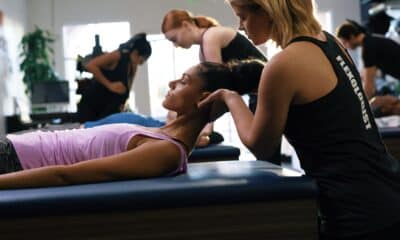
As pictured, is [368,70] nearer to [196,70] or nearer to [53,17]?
[196,70]

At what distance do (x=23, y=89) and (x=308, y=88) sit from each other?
231 inches

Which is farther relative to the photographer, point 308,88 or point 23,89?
point 23,89

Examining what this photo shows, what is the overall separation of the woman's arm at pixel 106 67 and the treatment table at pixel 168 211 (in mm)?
2165

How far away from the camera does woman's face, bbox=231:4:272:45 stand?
1269 mm

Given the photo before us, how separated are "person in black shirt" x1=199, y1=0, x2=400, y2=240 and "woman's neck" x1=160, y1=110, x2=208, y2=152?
26 cm

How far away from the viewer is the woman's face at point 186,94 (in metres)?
1.51

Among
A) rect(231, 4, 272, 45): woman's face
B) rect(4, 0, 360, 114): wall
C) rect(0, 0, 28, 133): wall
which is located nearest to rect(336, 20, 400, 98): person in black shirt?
rect(231, 4, 272, 45): woman's face

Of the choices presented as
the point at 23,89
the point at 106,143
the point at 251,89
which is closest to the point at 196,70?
the point at 251,89

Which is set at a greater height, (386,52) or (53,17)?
(53,17)

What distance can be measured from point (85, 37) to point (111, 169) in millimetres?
5917

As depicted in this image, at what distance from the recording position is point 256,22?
4.21ft

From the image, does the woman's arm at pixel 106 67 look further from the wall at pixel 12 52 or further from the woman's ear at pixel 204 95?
the wall at pixel 12 52

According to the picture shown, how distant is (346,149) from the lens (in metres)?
1.17

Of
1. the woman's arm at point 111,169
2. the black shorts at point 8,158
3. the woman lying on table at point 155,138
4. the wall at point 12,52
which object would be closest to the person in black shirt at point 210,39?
the woman lying on table at point 155,138
